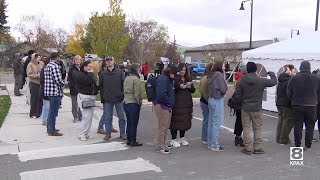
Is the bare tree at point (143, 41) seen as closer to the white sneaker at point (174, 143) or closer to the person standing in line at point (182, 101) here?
the white sneaker at point (174, 143)

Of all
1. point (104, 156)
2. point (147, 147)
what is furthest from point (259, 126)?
point (104, 156)

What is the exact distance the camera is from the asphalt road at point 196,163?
20.3 ft

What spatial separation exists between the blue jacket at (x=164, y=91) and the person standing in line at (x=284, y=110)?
2.65 m

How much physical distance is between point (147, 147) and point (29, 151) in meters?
2.25

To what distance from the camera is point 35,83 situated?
35.6 ft

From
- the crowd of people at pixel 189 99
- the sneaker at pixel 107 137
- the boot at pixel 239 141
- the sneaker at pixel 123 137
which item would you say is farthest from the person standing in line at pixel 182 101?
the sneaker at pixel 107 137

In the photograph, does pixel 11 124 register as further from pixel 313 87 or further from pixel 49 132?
pixel 313 87

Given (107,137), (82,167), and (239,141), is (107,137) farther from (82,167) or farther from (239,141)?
(239,141)

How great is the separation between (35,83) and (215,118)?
17.6ft

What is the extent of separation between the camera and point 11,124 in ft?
34.2

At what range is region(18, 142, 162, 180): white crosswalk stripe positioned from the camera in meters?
6.15

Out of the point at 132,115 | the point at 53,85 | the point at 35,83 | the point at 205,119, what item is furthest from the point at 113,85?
the point at 35,83

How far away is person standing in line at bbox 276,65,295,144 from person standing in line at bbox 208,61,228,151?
1.53m

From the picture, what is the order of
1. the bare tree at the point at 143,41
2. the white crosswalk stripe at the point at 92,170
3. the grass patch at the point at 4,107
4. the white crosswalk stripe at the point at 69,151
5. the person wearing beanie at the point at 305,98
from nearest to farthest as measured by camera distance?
the white crosswalk stripe at the point at 92,170 → the white crosswalk stripe at the point at 69,151 → the person wearing beanie at the point at 305,98 → the grass patch at the point at 4,107 → the bare tree at the point at 143,41
